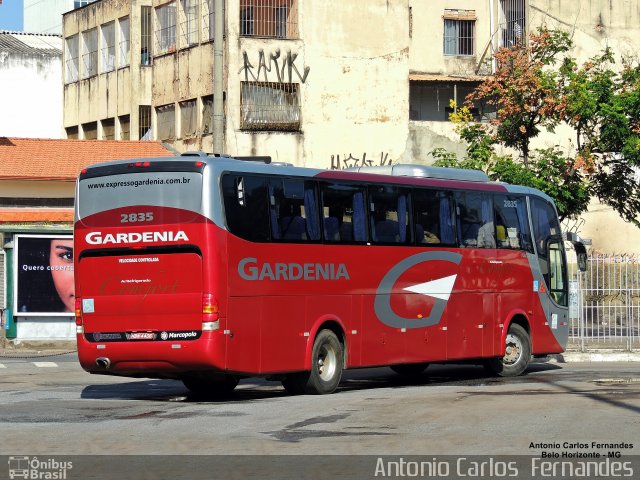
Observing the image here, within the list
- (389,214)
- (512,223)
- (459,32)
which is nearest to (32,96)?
(459,32)

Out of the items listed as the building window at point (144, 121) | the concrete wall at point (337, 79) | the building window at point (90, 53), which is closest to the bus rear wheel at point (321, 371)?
the concrete wall at point (337, 79)

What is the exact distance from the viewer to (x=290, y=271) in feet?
63.6

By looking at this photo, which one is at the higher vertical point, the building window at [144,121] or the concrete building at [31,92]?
the concrete building at [31,92]

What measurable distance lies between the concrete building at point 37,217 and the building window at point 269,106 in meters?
3.29

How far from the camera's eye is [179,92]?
4609cm

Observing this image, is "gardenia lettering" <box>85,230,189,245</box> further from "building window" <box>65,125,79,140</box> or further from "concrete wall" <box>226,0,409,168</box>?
"building window" <box>65,125,79,140</box>

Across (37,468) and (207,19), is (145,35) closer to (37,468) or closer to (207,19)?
(207,19)

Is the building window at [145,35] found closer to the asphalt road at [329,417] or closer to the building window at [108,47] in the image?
the building window at [108,47]

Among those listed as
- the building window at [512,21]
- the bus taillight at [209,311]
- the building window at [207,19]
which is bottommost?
the bus taillight at [209,311]

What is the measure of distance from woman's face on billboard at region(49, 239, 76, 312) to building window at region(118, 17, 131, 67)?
1846cm

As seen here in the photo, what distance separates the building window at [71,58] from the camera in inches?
2142

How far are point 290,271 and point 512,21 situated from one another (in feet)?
111

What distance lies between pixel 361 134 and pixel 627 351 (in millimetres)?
17993

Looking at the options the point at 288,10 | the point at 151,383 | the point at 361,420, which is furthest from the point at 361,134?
the point at 361,420
